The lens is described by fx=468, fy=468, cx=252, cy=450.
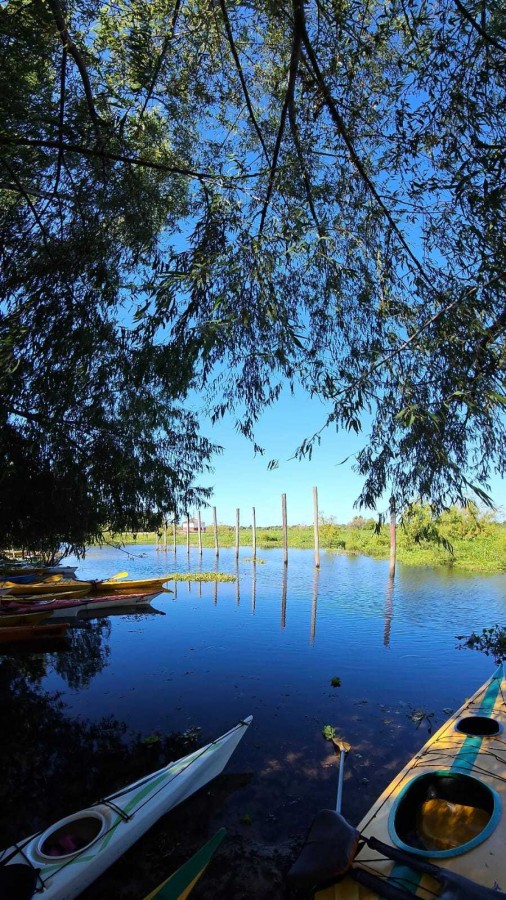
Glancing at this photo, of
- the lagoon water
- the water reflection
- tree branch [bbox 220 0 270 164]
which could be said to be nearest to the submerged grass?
the lagoon water

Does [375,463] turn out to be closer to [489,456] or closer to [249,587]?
[489,456]

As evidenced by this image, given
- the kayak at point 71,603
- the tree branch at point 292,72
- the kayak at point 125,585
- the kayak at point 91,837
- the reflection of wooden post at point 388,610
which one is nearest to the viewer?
the tree branch at point 292,72

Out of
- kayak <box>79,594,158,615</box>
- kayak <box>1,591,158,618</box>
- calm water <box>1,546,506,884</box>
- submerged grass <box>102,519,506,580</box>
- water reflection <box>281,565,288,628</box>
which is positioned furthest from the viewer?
submerged grass <box>102,519,506,580</box>

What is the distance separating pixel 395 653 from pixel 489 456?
358 inches

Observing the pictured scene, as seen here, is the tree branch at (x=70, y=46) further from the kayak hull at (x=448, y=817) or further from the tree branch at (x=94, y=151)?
the kayak hull at (x=448, y=817)

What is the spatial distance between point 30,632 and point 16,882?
11292 mm

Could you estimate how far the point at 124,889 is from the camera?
3861mm

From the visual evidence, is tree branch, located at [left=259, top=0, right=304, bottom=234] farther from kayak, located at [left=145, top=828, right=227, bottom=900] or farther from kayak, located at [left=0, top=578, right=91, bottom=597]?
kayak, located at [left=0, top=578, right=91, bottom=597]

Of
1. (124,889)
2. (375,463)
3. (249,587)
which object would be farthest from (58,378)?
(249,587)

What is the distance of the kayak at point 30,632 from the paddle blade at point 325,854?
37.1 feet

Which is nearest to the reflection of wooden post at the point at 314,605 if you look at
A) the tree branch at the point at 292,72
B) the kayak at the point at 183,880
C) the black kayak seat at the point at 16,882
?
the kayak at the point at 183,880

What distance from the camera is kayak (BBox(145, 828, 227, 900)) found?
338 centimetres

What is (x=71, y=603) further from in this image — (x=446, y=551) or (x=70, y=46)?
(x=70, y=46)

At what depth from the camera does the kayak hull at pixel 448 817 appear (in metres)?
3.01
